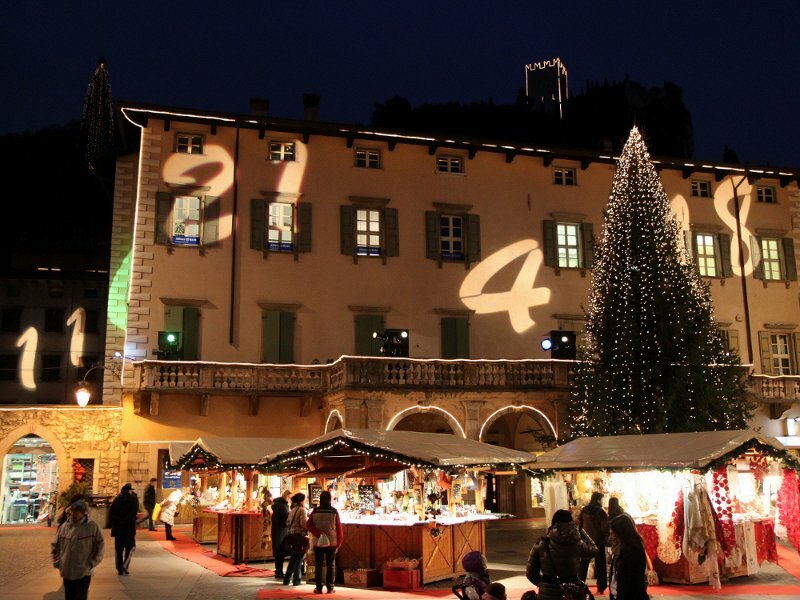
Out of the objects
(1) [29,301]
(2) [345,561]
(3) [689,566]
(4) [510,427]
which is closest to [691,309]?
(4) [510,427]

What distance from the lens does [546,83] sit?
4008 inches

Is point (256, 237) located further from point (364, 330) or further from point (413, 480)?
point (413, 480)

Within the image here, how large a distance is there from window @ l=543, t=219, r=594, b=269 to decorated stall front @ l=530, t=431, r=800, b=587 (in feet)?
47.7

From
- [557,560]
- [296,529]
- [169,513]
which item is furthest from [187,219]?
[557,560]

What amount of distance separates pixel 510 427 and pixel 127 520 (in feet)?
60.9

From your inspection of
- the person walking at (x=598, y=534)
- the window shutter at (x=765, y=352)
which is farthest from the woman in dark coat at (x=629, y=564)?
the window shutter at (x=765, y=352)

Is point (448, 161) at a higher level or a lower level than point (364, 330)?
higher

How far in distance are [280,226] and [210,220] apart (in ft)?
7.47

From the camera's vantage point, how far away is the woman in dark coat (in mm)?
8887

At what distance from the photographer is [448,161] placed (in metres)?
31.2

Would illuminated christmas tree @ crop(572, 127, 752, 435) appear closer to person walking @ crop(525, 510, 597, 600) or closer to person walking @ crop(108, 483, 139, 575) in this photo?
person walking @ crop(108, 483, 139, 575)

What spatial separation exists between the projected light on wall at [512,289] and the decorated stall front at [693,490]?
A: 12974 mm

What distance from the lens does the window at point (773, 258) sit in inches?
1300

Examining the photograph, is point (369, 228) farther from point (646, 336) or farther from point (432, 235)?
point (646, 336)
